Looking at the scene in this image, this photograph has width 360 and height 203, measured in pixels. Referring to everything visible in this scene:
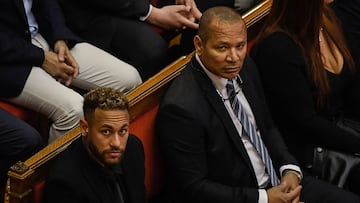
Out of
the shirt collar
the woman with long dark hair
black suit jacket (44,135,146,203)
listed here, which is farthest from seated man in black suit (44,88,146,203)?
the woman with long dark hair

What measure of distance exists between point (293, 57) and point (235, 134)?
0.29m

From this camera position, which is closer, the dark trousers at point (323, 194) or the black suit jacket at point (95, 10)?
the dark trousers at point (323, 194)

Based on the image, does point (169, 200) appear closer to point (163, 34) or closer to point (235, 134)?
point (235, 134)

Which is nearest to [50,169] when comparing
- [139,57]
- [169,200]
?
[169,200]

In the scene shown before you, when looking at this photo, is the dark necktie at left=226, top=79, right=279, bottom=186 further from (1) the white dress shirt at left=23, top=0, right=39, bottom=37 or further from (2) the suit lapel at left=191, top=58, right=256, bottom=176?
(1) the white dress shirt at left=23, top=0, right=39, bottom=37

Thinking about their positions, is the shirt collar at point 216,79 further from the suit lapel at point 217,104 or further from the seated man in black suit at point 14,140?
the seated man in black suit at point 14,140

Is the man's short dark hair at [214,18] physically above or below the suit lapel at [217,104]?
above

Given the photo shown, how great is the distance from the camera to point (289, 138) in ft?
6.49

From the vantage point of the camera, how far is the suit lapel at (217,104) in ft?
5.61

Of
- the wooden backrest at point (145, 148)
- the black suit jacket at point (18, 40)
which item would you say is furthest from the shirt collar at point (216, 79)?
the black suit jacket at point (18, 40)

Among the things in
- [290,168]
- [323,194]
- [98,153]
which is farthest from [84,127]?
[323,194]

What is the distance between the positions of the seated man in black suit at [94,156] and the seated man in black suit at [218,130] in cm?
19

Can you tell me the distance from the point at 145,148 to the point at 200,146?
0.14 meters

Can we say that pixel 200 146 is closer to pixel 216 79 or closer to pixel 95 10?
pixel 216 79
